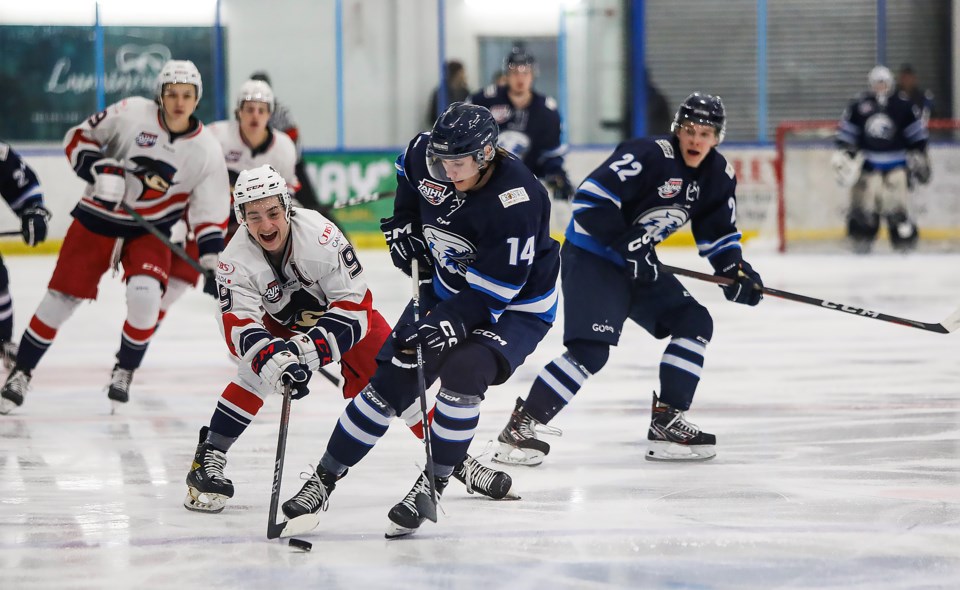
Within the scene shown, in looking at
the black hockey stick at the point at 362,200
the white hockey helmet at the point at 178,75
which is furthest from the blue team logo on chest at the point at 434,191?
the black hockey stick at the point at 362,200

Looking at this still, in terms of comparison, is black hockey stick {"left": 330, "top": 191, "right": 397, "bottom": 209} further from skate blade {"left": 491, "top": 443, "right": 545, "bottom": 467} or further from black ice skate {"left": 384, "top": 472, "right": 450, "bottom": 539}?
black ice skate {"left": 384, "top": 472, "right": 450, "bottom": 539}

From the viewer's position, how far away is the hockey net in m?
9.98

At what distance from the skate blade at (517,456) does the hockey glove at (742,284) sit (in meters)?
0.74

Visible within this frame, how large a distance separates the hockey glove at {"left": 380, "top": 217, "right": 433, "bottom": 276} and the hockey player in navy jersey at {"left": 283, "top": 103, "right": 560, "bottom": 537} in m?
0.12

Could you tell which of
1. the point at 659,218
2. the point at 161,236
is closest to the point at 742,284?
the point at 659,218

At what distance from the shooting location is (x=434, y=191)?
10.0ft

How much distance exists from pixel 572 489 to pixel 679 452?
1.54 feet

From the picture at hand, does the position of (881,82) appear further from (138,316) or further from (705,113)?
(138,316)

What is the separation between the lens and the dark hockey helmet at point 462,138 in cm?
286

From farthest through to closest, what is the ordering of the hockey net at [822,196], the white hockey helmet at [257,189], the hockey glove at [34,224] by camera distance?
the hockey net at [822,196] < the hockey glove at [34,224] < the white hockey helmet at [257,189]

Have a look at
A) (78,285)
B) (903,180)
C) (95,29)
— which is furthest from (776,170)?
(78,285)

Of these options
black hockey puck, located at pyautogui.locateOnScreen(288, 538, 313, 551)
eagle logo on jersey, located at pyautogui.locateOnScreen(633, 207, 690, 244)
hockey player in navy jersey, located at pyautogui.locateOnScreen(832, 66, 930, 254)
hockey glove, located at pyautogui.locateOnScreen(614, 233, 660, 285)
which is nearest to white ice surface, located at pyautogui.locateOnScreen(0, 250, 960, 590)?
black hockey puck, located at pyautogui.locateOnScreen(288, 538, 313, 551)

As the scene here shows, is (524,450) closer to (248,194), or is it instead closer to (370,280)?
(248,194)

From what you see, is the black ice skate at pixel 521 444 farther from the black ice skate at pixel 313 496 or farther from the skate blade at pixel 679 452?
the black ice skate at pixel 313 496
